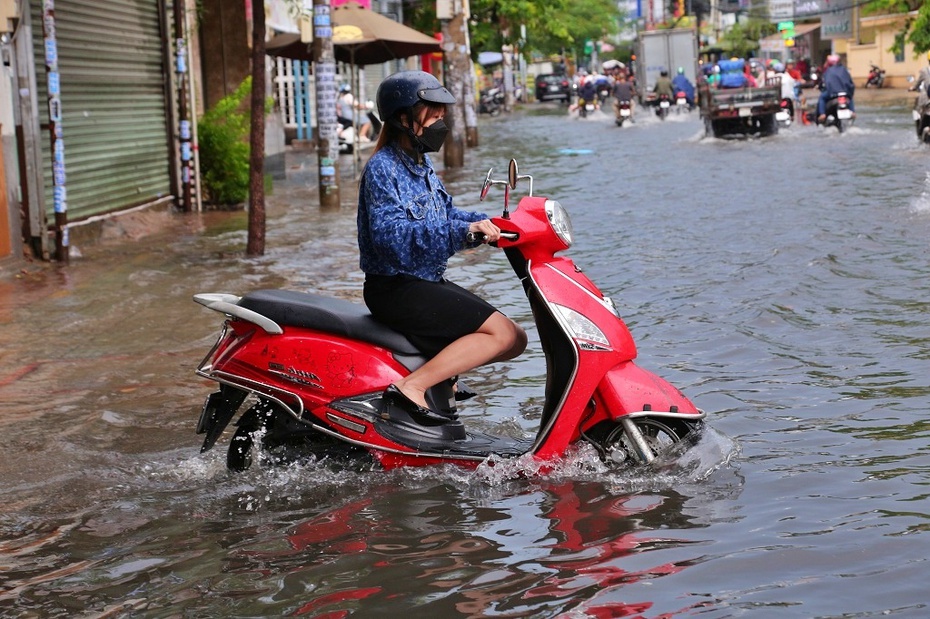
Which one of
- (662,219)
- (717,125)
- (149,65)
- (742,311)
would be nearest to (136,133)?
(149,65)

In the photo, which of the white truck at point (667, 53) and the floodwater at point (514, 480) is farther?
the white truck at point (667, 53)

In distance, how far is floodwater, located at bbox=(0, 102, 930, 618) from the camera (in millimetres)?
4086

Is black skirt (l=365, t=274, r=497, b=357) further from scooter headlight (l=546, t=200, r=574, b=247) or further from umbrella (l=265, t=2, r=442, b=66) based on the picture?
umbrella (l=265, t=2, r=442, b=66)

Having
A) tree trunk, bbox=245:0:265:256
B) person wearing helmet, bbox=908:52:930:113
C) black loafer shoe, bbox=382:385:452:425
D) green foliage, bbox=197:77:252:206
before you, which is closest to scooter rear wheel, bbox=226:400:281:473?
black loafer shoe, bbox=382:385:452:425

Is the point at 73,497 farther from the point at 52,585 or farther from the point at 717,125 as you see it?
the point at 717,125

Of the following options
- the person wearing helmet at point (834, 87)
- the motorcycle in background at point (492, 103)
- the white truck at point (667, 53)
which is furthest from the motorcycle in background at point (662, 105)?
the person wearing helmet at point (834, 87)

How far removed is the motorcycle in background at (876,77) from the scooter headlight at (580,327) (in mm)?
51626

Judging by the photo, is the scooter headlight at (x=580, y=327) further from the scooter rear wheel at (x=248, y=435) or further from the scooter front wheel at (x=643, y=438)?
the scooter rear wheel at (x=248, y=435)

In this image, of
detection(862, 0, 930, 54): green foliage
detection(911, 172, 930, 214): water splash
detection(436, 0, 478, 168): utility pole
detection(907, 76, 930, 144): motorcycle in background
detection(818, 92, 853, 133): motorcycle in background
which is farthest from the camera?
detection(862, 0, 930, 54): green foliage

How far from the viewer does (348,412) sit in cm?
512

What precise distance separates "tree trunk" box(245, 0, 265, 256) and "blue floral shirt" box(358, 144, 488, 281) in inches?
278

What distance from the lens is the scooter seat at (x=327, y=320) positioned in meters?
5.15

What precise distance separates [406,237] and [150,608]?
1705 millimetres

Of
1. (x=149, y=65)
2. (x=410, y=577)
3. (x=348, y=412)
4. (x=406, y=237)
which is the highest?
(x=149, y=65)
